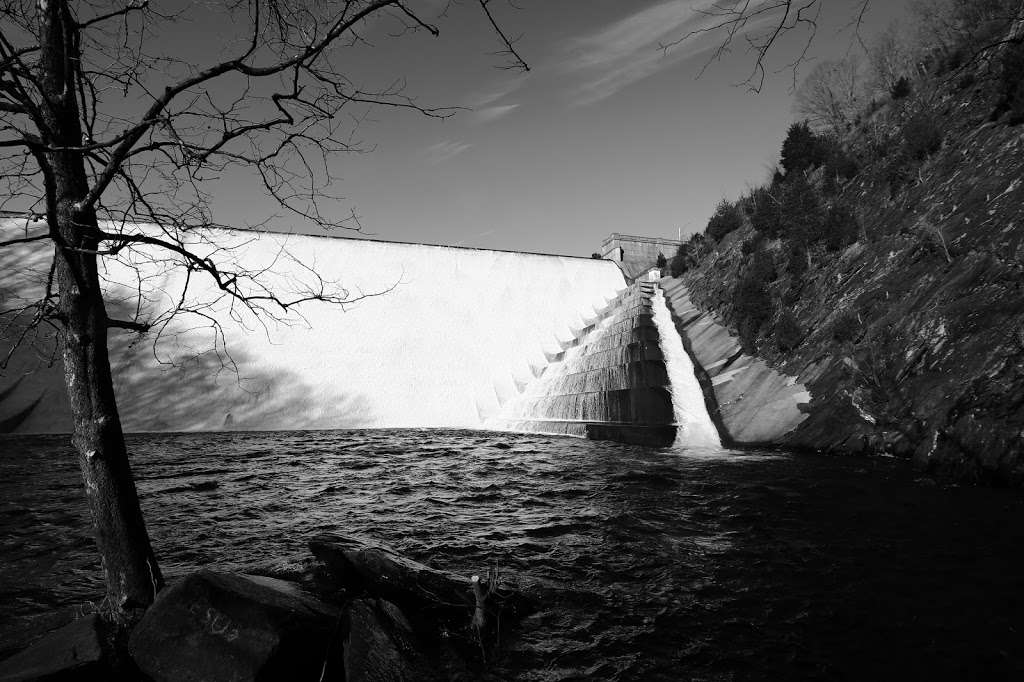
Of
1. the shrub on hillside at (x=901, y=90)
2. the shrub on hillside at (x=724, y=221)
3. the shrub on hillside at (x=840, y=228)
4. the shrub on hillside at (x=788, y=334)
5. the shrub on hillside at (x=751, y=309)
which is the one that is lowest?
the shrub on hillside at (x=788, y=334)

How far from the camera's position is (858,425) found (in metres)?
9.95

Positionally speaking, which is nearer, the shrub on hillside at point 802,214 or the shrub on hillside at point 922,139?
the shrub on hillside at point 922,139

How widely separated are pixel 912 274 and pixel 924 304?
1.50m

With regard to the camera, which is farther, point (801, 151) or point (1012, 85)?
point (801, 151)

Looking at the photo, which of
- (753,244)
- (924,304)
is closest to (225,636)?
(924,304)

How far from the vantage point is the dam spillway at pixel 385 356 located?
17672mm

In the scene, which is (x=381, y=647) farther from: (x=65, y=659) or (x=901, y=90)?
(x=901, y=90)

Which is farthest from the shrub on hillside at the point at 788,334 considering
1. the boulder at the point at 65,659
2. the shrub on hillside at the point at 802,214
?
the boulder at the point at 65,659

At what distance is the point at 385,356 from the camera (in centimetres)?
2434

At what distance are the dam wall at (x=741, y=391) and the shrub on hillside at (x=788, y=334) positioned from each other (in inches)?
28.2

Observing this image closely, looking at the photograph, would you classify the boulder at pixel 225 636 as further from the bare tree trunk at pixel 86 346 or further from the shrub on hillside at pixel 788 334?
the shrub on hillside at pixel 788 334

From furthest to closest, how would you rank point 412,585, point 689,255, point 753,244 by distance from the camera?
point 689,255 → point 753,244 → point 412,585

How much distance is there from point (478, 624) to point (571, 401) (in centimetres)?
1345

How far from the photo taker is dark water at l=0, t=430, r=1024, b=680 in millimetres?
3824
